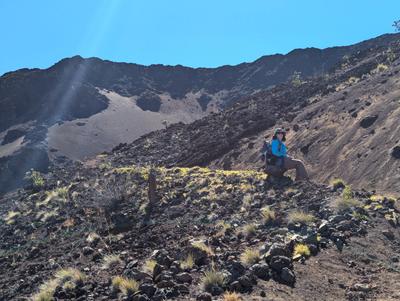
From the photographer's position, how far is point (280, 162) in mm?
17250

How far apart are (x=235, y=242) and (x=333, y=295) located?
10.4ft

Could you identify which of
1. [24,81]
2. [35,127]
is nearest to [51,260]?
[35,127]

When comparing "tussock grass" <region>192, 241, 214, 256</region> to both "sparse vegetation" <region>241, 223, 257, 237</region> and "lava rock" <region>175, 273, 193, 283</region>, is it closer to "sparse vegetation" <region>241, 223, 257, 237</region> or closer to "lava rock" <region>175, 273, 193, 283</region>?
"lava rock" <region>175, 273, 193, 283</region>

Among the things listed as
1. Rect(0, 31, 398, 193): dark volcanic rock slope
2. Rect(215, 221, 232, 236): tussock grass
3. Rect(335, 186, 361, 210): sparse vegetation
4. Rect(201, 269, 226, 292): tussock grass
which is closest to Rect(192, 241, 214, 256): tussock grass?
Rect(201, 269, 226, 292): tussock grass

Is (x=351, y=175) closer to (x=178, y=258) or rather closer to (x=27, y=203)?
(x=178, y=258)

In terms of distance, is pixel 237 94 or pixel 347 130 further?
pixel 237 94

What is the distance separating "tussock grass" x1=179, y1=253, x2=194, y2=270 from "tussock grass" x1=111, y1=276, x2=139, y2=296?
897 millimetres

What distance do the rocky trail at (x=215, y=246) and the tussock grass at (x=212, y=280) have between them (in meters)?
0.01

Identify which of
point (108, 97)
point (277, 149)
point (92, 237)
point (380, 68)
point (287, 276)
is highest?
point (108, 97)

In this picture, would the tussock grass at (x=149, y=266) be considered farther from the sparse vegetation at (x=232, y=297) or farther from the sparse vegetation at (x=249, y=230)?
the sparse vegetation at (x=249, y=230)

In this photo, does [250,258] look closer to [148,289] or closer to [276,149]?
[148,289]

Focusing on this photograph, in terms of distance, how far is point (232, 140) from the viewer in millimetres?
38062

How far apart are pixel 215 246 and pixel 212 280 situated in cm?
271

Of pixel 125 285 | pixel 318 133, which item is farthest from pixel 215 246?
pixel 318 133
